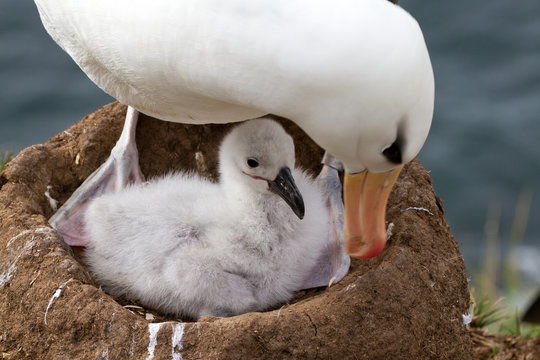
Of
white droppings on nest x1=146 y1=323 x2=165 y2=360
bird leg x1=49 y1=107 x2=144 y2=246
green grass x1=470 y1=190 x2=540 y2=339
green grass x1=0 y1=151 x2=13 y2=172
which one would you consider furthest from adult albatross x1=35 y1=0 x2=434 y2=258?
green grass x1=470 y1=190 x2=540 y2=339

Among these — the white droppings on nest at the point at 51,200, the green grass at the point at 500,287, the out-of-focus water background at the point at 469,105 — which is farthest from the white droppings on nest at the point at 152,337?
the out-of-focus water background at the point at 469,105

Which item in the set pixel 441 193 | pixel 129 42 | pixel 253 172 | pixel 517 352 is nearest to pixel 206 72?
pixel 129 42

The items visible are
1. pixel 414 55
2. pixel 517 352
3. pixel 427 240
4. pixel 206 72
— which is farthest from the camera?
pixel 517 352

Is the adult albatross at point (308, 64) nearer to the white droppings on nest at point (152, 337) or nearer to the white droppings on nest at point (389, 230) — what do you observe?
the white droppings on nest at point (389, 230)

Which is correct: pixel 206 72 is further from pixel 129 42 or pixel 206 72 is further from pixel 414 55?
pixel 414 55

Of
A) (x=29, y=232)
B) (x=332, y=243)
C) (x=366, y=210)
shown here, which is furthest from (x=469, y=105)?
(x=29, y=232)

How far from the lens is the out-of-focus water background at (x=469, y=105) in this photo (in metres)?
8.15

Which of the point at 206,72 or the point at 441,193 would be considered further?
the point at 441,193

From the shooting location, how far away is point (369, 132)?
8.87 ft

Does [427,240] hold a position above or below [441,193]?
above

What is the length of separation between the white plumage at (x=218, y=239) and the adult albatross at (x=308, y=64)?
2.60ft

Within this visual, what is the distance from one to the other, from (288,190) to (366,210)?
21.7 inches

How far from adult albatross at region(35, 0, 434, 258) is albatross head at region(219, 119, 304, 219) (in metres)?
0.63

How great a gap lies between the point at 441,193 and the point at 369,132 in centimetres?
590
